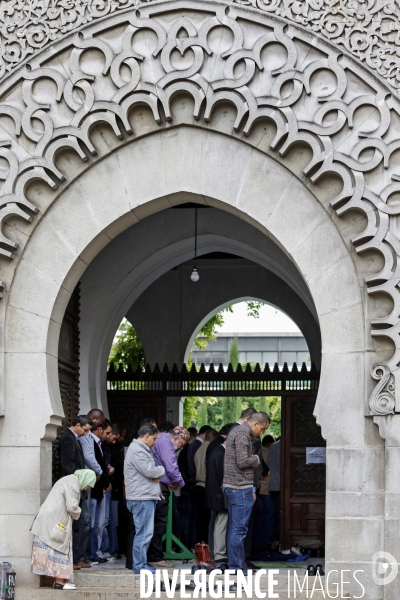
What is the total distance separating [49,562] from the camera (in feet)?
36.0

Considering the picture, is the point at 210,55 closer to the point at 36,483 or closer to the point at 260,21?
the point at 260,21

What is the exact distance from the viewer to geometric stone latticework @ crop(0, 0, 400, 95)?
1127 cm

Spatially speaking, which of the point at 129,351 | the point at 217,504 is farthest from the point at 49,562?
the point at 129,351

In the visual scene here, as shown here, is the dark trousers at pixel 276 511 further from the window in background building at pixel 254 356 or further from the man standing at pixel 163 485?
the window in background building at pixel 254 356

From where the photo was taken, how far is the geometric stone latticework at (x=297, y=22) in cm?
1127

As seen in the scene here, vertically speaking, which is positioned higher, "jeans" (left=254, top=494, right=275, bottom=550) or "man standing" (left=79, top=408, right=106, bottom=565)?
"man standing" (left=79, top=408, right=106, bottom=565)

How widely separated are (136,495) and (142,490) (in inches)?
3.2

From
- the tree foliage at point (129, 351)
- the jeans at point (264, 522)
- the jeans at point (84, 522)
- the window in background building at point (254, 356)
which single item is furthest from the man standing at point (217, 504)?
the window in background building at point (254, 356)

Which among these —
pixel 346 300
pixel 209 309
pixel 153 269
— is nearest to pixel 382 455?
pixel 346 300

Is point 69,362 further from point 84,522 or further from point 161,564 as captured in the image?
point 161,564

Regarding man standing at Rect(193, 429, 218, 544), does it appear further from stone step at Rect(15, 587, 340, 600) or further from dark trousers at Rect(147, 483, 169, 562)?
stone step at Rect(15, 587, 340, 600)

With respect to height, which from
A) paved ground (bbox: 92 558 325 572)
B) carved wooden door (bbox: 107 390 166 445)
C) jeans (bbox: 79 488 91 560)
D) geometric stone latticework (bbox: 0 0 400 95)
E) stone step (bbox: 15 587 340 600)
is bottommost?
stone step (bbox: 15 587 340 600)

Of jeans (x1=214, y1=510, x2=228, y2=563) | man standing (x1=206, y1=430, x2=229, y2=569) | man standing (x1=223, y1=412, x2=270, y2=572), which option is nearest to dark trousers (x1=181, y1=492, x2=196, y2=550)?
man standing (x1=206, y1=430, x2=229, y2=569)

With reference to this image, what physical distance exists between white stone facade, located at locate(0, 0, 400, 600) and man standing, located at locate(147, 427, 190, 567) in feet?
4.31
